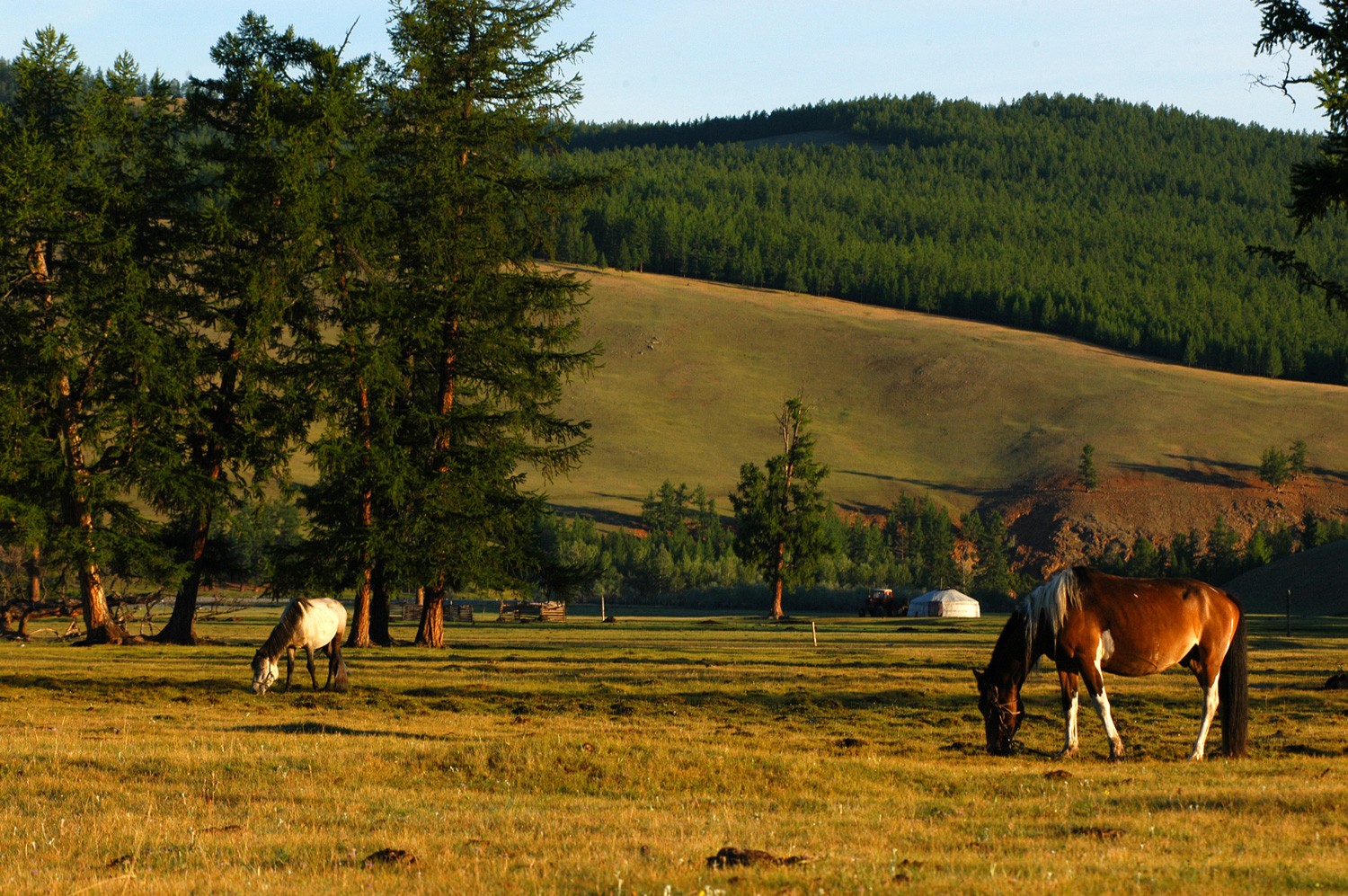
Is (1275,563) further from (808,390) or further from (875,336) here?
(875,336)

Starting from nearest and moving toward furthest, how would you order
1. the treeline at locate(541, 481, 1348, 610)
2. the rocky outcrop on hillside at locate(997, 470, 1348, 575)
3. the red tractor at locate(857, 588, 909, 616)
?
the red tractor at locate(857, 588, 909, 616) < the treeline at locate(541, 481, 1348, 610) < the rocky outcrop on hillside at locate(997, 470, 1348, 575)

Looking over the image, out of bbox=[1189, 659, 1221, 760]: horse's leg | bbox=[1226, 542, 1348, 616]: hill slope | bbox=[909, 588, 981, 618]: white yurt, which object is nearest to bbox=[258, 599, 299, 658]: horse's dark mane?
bbox=[1189, 659, 1221, 760]: horse's leg

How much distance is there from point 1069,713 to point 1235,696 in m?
2.23

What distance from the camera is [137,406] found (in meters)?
37.7

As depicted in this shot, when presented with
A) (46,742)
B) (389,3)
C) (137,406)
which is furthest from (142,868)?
(389,3)

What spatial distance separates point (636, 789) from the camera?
15.0 meters

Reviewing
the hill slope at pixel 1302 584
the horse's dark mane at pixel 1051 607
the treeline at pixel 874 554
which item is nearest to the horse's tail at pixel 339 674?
the horse's dark mane at pixel 1051 607

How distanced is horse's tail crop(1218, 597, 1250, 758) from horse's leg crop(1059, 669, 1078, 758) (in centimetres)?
194

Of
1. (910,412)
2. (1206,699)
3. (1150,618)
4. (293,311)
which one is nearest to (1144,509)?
(910,412)

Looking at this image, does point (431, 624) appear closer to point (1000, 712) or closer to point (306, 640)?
point (306, 640)

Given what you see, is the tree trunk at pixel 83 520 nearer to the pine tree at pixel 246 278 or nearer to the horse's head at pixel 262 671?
the pine tree at pixel 246 278

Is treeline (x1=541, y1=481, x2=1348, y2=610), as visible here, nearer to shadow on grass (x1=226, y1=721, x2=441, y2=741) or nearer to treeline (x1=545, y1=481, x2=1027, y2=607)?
treeline (x1=545, y1=481, x2=1027, y2=607)

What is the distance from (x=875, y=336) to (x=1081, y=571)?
183 meters

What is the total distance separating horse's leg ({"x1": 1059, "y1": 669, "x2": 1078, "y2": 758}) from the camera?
17438 mm
